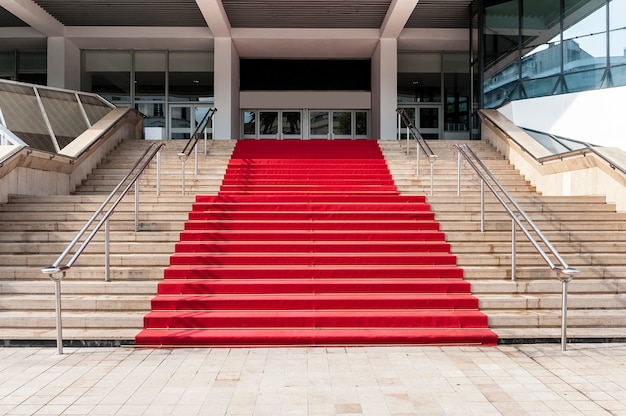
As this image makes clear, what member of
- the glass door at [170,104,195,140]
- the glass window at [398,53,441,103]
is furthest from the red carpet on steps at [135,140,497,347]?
the glass window at [398,53,441,103]

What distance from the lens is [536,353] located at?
5.59 metres

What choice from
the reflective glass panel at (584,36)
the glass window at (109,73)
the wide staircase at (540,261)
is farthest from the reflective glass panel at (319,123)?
the wide staircase at (540,261)

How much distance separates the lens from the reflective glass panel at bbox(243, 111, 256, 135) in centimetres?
2144

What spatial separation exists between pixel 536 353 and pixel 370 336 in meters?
1.76

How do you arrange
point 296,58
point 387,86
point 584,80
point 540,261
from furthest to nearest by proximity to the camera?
point 296,58 → point 387,86 → point 584,80 → point 540,261

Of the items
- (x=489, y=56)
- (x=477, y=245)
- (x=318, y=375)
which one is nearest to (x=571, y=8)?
(x=489, y=56)

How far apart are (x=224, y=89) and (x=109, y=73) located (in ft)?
15.6

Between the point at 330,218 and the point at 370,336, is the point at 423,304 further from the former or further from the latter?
the point at 330,218

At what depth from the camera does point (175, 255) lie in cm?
735

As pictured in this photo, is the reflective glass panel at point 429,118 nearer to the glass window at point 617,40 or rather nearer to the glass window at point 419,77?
the glass window at point 419,77

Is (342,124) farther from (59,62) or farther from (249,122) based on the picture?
(59,62)

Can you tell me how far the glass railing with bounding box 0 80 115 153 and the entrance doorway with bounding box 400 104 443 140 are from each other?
11615 mm

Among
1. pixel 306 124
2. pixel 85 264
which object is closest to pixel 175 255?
pixel 85 264

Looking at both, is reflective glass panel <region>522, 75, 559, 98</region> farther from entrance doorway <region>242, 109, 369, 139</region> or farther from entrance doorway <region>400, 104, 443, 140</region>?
entrance doorway <region>242, 109, 369, 139</region>
